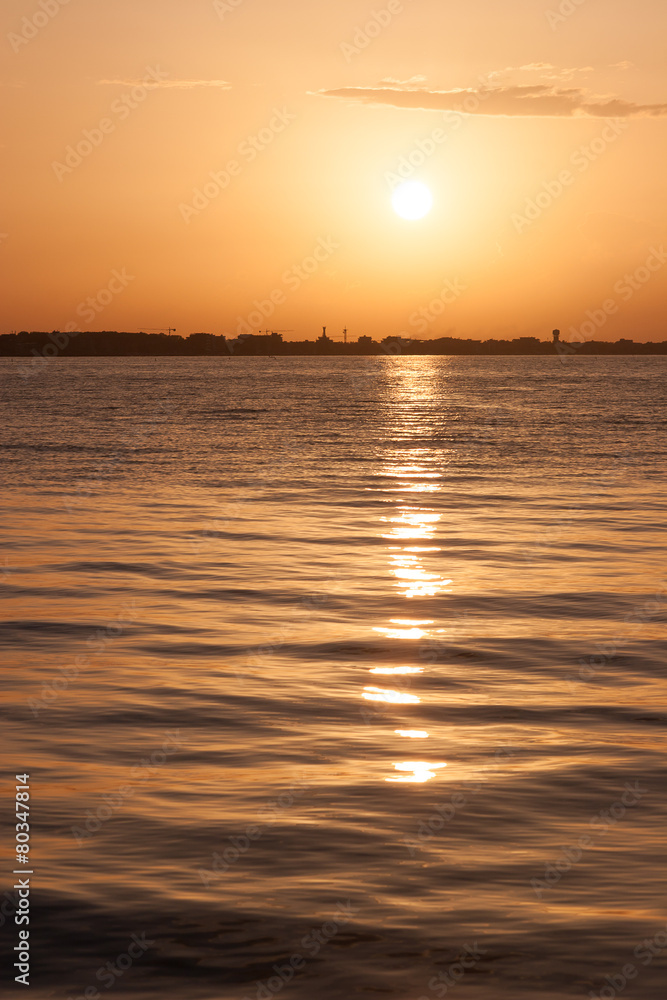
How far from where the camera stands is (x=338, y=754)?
995 centimetres

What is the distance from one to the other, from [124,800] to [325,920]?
2.46m

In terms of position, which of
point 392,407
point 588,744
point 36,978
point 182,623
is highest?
point 392,407

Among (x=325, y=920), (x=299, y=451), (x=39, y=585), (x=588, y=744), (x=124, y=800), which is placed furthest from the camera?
(x=299, y=451)

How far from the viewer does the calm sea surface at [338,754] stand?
6531 mm

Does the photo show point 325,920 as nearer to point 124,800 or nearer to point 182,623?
point 124,800

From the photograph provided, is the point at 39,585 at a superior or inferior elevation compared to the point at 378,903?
superior

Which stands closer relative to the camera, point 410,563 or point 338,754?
point 338,754

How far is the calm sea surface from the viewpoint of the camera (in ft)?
21.4

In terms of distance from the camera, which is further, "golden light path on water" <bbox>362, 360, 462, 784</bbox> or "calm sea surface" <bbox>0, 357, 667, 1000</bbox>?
"golden light path on water" <bbox>362, 360, 462, 784</bbox>

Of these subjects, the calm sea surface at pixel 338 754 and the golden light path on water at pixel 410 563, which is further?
the golden light path on water at pixel 410 563

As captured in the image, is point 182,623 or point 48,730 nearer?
point 48,730

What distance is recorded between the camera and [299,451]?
163 ft

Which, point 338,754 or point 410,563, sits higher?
point 410,563

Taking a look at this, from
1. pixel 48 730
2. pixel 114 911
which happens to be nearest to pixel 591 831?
pixel 114 911
